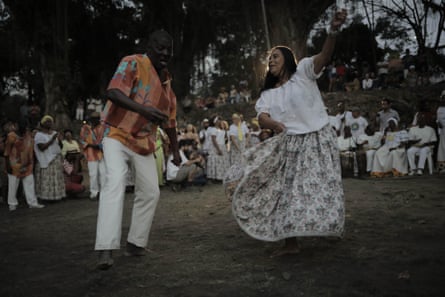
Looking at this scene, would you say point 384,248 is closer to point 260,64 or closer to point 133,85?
point 133,85

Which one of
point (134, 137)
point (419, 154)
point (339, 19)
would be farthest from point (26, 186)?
point (419, 154)

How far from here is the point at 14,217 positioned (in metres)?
7.37

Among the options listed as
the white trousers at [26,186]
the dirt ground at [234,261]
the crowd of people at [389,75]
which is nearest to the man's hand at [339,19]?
the dirt ground at [234,261]

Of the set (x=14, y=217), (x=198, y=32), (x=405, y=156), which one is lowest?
(x=14, y=217)

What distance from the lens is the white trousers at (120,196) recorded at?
3.40 metres

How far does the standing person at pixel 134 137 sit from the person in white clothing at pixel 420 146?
26.2 ft

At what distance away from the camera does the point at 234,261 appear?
3.54 m

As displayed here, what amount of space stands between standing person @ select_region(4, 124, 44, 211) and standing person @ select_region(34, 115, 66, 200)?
0.32m

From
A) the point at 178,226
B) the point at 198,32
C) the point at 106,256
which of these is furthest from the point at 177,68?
the point at 106,256

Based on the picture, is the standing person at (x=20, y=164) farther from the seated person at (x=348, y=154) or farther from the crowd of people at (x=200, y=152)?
the seated person at (x=348, y=154)

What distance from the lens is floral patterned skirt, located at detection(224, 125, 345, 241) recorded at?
3.40 m

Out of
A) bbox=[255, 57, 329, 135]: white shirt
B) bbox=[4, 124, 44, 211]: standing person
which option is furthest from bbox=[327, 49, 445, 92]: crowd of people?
bbox=[255, 57, 329, 135]: white shirt

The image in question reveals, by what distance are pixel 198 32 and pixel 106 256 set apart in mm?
21285

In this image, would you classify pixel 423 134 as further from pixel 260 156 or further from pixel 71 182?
pixel 71 182
